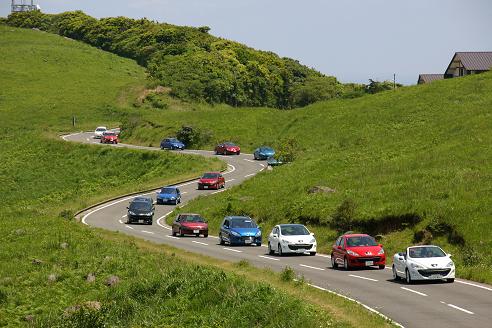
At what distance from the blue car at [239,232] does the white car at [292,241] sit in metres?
5.34

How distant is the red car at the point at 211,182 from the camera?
255ft

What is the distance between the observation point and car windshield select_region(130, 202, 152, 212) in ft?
205

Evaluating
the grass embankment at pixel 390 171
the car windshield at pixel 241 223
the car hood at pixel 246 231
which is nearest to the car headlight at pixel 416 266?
the grass embankment at pixel 390 171

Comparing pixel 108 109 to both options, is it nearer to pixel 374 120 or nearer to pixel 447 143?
pixel 374 120

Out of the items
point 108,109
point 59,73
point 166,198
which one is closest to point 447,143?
point 166,198

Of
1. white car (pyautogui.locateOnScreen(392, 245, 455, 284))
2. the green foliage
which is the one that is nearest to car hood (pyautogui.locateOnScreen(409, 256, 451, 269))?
white car (pyautogui.locateOnScreen(392, 245, 455, 284))

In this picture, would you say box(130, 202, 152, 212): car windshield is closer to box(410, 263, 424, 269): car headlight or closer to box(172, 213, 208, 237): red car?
box(172, 213, 208, 237): red car

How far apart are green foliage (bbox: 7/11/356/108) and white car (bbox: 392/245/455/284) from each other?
12234 cm

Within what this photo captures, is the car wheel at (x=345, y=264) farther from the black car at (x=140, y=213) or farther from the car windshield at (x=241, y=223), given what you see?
the black car at (x=140, y=213)

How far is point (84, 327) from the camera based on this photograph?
27609mm

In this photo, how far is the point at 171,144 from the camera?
107125 millimetres

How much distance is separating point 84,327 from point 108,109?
12222 cm

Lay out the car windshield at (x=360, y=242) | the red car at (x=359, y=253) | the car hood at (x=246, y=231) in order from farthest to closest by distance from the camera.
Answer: the car hood at (x=246, y=231) < the car windshield at (x=360, y=242) < the red car at (x=359, y=253)

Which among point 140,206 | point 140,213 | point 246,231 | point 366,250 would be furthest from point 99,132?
point 366,250
